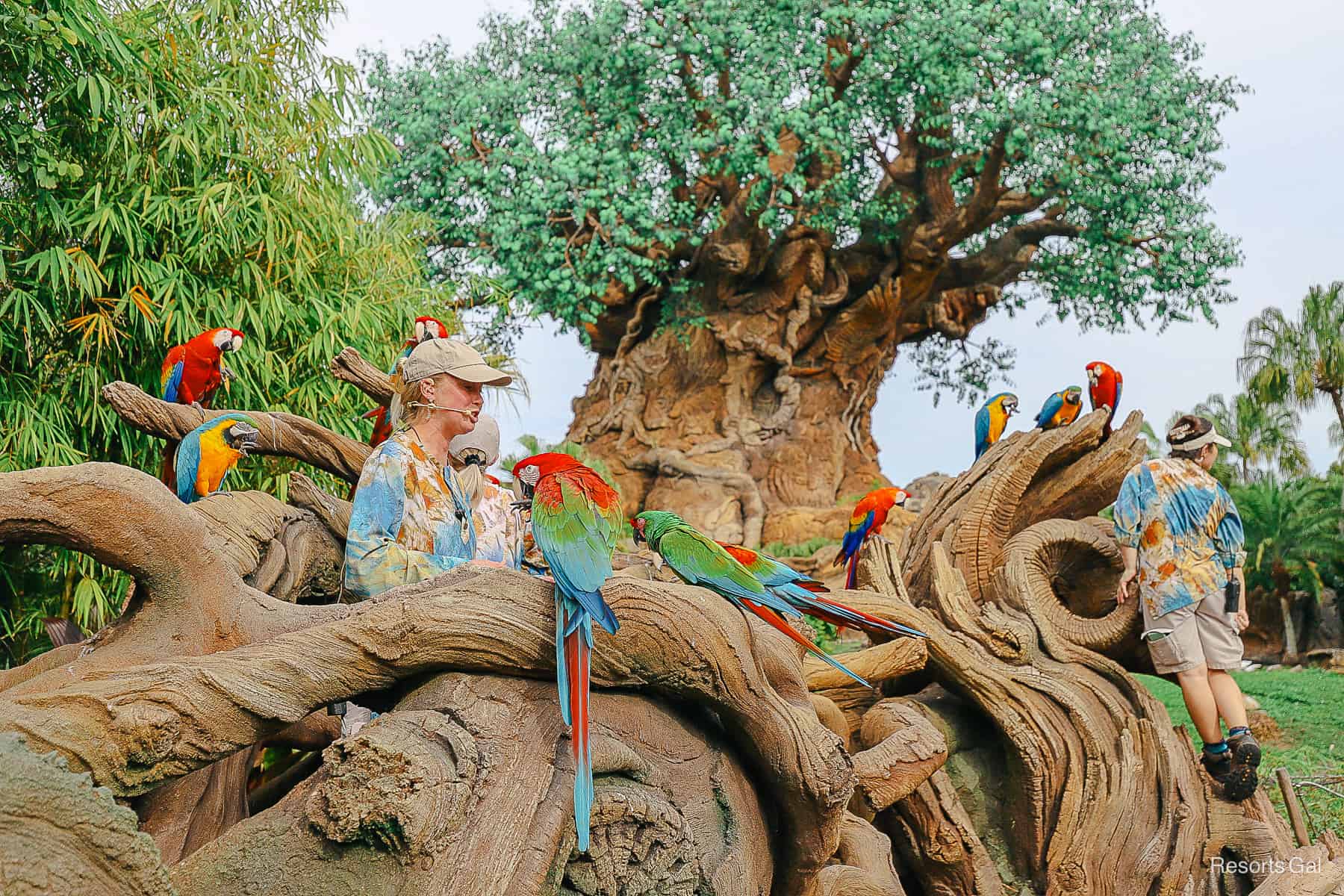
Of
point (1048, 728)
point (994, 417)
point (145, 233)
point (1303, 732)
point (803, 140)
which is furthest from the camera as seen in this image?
point (803, 140)

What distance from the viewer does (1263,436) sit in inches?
734

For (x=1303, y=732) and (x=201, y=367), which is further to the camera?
(x=1303, y=732)

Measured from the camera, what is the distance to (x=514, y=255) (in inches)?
421

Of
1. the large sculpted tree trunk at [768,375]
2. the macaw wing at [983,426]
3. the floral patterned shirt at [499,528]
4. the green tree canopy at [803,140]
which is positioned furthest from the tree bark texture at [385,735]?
the large sculpted tree trunk at [768,375]

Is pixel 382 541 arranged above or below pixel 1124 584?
below

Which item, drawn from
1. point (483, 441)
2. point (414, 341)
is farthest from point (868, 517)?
point (414, 341)

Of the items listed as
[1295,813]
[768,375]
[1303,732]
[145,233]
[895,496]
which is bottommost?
[1295,813]

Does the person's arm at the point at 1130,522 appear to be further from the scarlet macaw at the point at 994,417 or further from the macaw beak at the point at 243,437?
the macaw beak at the point at 243,437

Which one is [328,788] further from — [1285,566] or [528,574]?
[1285,566]

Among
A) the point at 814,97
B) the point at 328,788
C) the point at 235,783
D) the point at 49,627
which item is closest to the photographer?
the point at 328,788

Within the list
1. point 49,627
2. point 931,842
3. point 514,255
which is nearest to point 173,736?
point 49,627

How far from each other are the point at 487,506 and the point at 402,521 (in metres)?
0.50

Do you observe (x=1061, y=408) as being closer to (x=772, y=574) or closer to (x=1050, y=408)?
(x=1050, y=408)

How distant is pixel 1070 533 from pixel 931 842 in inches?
60.2
